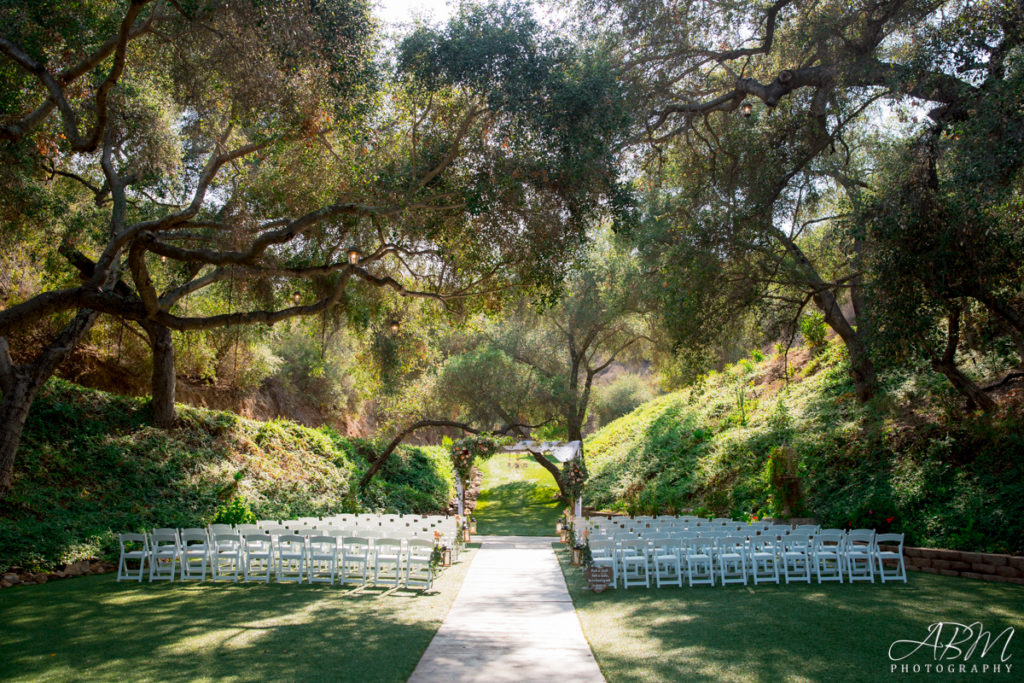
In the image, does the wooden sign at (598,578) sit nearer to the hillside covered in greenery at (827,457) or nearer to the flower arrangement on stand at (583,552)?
the flower arrangement on stand at (583,552)

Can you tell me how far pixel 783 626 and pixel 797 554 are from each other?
3189 millimetres

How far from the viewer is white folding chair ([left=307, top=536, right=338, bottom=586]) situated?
10.6 meters

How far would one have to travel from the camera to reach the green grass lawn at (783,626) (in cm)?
596

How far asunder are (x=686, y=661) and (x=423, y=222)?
24.5 feet

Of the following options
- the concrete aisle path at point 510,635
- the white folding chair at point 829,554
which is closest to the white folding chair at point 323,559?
the concrete aisle path at point 510,635

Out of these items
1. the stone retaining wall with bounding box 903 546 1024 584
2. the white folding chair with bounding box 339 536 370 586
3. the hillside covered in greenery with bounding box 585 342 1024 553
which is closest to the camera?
the stone retaining wall with bounding box 903 546 1024 584

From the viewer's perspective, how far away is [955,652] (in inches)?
254

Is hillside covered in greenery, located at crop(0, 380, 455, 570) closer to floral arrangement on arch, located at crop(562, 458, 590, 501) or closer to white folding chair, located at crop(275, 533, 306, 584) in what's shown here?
white folding chair, located at crop(275, 533, 306, 584)

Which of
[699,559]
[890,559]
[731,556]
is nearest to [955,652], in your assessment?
[731,556]

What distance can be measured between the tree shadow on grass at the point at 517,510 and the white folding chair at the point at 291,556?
9445mm

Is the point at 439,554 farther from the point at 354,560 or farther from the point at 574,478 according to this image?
the point at 574,478

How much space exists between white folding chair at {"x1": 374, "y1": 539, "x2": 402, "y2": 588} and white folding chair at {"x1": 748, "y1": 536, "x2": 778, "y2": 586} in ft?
17.2

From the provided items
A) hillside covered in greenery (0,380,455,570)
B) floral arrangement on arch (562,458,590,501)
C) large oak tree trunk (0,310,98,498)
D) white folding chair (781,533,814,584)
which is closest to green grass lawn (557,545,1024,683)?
white folding chair (781,533,814,584)

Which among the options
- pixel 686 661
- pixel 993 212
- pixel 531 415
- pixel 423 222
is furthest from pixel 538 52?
pixel 531 415
